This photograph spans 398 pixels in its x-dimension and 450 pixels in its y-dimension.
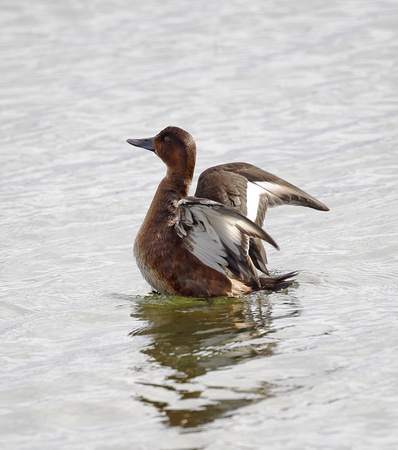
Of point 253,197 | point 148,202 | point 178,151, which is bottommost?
point 148,202

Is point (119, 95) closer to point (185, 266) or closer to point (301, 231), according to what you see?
point (301, 231)

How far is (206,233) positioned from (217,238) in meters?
0.09

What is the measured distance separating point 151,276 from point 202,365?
1541 millimetres

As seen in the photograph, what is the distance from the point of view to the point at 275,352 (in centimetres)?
505

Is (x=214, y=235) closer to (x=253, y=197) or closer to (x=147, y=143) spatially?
(x=253, y=197)

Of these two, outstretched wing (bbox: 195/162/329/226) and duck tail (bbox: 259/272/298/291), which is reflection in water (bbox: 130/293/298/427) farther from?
outstretched wing (bbox: 195/162/329/226)

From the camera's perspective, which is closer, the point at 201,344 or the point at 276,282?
the point at 201,344

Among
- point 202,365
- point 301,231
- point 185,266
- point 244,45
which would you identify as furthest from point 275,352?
point 244,45

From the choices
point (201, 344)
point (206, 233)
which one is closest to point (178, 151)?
point (206, 233)

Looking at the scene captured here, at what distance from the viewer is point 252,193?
258 inches

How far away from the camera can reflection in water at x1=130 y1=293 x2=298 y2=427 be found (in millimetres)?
4395

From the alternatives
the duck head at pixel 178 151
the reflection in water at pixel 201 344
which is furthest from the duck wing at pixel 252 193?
the reflection in water at pixel 201 344

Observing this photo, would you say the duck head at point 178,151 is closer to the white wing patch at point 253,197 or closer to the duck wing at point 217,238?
the white wing patch at point 253,197

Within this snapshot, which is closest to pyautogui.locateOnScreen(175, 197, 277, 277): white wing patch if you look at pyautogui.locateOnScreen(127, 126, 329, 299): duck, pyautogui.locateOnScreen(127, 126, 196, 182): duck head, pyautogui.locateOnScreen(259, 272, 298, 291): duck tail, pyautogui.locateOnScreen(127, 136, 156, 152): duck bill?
pyautogui.locateOnScreen(127, 126, 329, 299): duck
